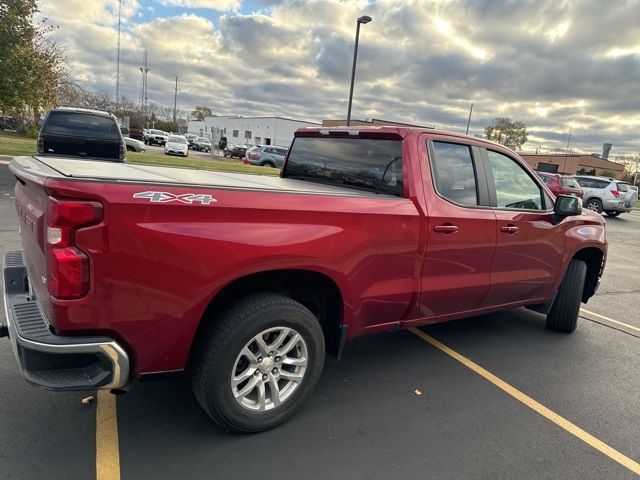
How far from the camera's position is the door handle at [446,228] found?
335 centimetres

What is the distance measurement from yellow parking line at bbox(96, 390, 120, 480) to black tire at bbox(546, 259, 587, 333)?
424cm

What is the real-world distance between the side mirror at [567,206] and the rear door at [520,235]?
0.09 m

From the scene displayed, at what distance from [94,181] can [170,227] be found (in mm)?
386

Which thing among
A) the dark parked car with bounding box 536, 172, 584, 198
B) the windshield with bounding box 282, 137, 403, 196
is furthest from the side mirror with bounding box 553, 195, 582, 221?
the dark parked car with bounding box 536, 172, 584, 198

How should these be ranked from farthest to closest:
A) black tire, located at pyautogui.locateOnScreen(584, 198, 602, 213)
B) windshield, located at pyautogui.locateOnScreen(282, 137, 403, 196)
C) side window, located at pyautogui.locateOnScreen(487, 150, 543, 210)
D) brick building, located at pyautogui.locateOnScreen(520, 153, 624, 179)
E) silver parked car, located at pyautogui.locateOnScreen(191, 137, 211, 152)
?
brick building, located at pyautogui.locateOnScreen(520, 153, 624, 179), silver parked car, located at pyautogui.locateOnScreen(191, 137, 211, 152), black tire, located at pyautogui.locateOnScreen(584, 198, 602, 213), side window, located at pyautogui.locateOnScreen(487, 150, 543, 210), windshield, located at pyautogui.locateOnScreen(282, 137, 403, 196)

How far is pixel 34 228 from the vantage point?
2.48 metres

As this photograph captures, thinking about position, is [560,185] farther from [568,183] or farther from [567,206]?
[567,206]

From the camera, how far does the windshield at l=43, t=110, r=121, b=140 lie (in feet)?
34.1

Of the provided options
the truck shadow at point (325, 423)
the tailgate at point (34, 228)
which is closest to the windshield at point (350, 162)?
the truck shadow at point (325, 423)

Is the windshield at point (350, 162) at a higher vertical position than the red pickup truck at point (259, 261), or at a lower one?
higher

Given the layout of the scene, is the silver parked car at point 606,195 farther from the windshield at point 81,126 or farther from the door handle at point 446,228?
the door handle at point 446,228

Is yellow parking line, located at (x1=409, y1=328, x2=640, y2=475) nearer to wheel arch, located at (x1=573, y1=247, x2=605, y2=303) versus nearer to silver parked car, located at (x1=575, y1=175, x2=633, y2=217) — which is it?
wheel arch, located at (x1=573, y1=247, x2=605, y2=303)

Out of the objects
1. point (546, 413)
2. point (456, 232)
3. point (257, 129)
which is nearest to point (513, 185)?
point (456, 232)

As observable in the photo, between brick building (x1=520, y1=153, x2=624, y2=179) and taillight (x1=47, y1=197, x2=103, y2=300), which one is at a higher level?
brick building (x1=520, y1=153, x2=624, y2=179)
